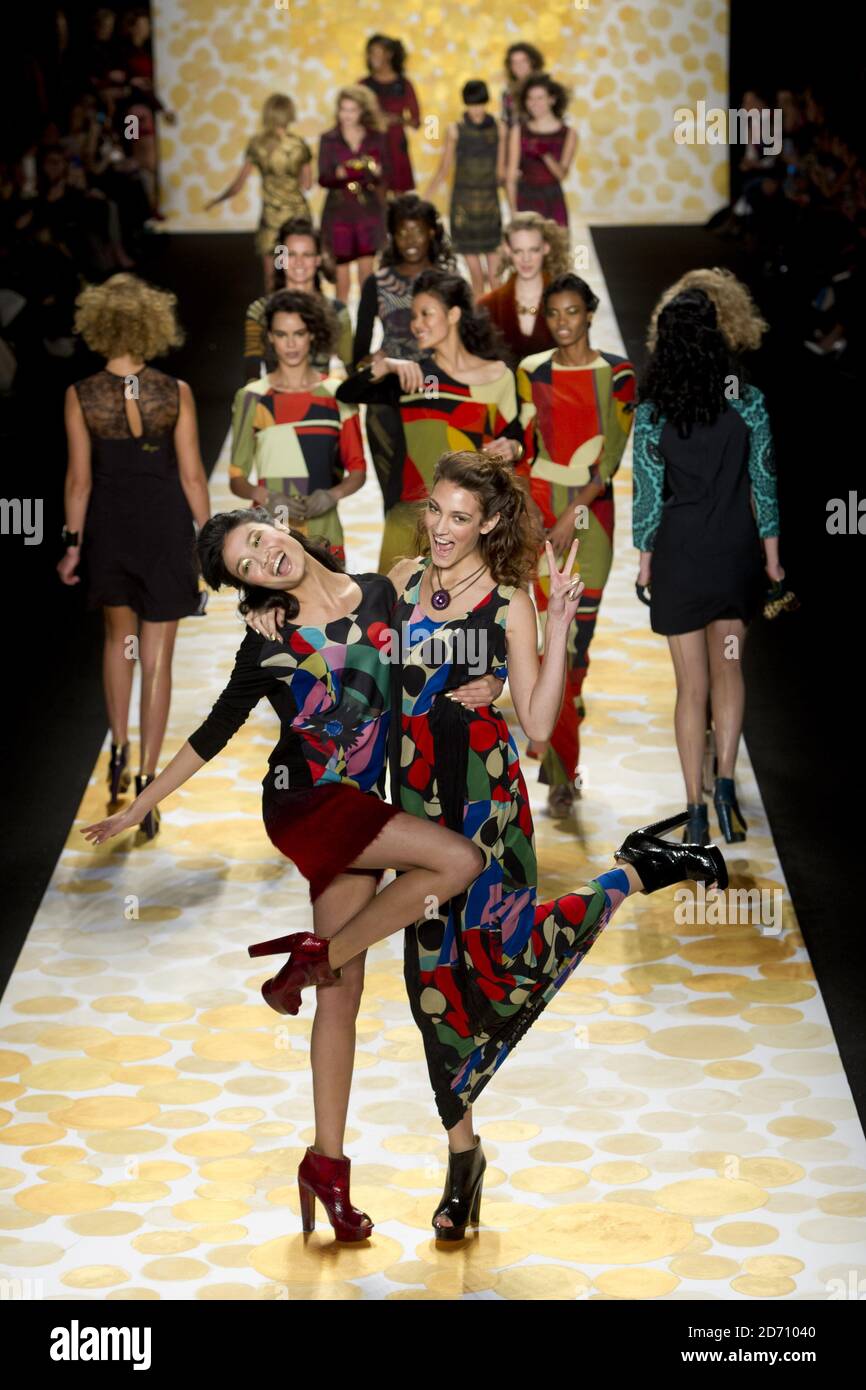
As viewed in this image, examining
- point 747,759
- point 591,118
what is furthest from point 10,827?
point 591,118

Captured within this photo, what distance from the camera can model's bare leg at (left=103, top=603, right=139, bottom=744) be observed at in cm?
562

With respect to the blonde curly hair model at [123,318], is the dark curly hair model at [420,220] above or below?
above

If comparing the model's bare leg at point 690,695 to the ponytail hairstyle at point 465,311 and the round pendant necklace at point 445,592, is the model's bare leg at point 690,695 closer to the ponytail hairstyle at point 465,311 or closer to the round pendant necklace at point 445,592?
the ponytail hairstyle at point 465,311

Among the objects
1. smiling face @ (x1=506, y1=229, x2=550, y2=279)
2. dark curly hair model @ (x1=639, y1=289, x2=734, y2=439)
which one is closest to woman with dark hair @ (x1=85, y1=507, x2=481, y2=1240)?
dark curly hair model @ (x1=639, y1=289, x2=734, y2=439)

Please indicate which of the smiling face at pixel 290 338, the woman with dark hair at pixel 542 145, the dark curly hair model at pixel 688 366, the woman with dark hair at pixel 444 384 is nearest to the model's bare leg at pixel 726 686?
the dark curly hair model at pixel 688 366

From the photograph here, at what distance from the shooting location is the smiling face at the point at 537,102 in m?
10.6

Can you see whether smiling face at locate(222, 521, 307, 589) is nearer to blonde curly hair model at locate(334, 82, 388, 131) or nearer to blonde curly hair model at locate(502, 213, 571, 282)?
blonde curly hair model at locate(502, 213, 571, 282)

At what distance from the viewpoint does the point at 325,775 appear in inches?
137

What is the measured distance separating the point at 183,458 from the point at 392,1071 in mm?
1858

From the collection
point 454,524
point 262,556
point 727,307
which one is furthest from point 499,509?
point 727,307

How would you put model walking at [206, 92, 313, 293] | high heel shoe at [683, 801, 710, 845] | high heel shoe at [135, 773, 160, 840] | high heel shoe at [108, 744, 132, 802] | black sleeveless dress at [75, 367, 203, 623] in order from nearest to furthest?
high heel shoe at [683, 801, 710, 845] < black sleeveless dress at [75, 367, 203, 623] < high heel shoe at [135, 773, 160, 840] < high heel shoe at [108, 744, 132, 802] < model walking at [206, 92, 313, 293]

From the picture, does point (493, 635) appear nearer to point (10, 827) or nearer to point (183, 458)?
point (183, 458)

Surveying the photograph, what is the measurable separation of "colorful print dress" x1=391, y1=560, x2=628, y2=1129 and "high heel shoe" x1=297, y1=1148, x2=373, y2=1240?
0.68 ft

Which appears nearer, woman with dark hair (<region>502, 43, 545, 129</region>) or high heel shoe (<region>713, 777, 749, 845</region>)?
high heel shoe (<region>713, 777, 749, 845</region>)
